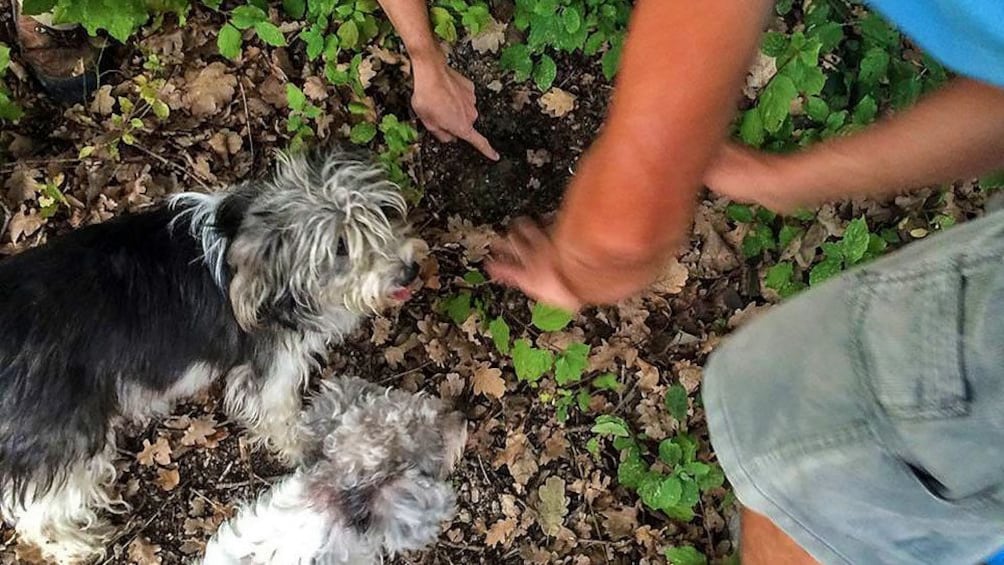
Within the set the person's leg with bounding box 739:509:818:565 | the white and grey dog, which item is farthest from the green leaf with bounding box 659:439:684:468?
the person's leg with bounding box 739:509:818:565

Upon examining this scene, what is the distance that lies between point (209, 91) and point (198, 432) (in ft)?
4.76

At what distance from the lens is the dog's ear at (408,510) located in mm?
2646

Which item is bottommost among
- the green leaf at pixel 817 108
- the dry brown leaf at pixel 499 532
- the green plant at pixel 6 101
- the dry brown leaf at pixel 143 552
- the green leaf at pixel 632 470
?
A: the dry brown leaf at pixel 143 552

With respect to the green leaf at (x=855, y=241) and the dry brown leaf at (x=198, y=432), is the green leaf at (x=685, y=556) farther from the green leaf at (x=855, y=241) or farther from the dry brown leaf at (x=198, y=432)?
the dry brown leaf at (x=198, y=432)

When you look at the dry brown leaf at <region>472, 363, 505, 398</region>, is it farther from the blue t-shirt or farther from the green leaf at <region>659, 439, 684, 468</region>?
the blue t-shirt

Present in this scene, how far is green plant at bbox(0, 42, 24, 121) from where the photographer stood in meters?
3.25

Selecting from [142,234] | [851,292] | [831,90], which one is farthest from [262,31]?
[851,292]

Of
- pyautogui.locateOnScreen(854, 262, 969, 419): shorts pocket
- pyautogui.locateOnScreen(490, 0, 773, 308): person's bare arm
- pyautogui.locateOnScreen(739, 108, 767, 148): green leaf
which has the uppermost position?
pyautogui.locateOnScreen(490, 0, 773, 308): person's bare arm

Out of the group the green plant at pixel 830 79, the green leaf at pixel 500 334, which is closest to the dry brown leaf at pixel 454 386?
the green leaf at pixel 500 334

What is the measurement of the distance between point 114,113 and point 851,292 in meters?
3.19

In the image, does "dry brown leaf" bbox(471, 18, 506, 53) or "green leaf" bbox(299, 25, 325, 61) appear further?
"dry brown leaf" bbox(471, 18, 506, 53)

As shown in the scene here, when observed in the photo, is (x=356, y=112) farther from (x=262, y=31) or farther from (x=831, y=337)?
(x=831, y=337)

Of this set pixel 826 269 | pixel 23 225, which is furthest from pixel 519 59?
pixel 23 225

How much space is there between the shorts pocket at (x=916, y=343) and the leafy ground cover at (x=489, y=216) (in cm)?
190
